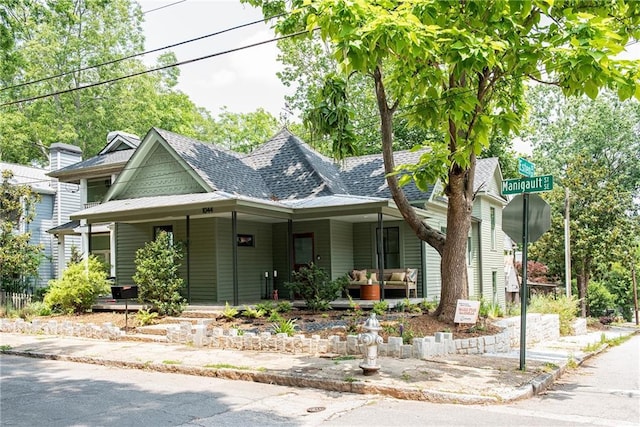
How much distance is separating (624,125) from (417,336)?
144 ft

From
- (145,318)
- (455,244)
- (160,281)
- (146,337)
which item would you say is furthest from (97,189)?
(455,244)

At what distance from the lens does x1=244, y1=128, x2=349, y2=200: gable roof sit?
19797mm

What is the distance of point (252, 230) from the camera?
19.3m

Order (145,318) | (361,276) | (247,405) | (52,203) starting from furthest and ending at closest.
→ (52,203) < (361,276) < (145,318) < (247,405)

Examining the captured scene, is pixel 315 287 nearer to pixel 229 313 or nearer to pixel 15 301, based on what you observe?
pixel 229 313

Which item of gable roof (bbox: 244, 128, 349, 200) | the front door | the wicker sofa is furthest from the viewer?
gable roof (bbox: 244, 128, 349, 200)

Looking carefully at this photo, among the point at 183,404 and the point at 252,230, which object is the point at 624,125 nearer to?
the point at 252,230

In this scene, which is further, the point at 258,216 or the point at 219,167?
the point at 219,167

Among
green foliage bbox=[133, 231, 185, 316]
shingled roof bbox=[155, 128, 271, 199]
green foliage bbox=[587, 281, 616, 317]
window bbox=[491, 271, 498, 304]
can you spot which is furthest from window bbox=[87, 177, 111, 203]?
green foliage bbox=[587, 281, 616, 317]

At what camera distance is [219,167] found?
63.9ft

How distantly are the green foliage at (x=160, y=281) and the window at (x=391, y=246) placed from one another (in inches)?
311

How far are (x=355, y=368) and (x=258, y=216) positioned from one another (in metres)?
9.27

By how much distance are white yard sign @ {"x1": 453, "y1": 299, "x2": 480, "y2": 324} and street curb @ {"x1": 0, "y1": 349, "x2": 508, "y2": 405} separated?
3.22 m

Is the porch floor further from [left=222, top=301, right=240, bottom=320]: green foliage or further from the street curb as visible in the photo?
the street curb
